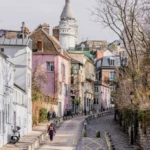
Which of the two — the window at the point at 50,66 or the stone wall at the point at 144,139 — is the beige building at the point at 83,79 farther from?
the stone wall at the point at 144,139

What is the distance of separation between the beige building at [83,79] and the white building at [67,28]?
110 ft

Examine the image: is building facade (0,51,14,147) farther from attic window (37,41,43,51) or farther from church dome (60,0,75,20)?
church dome (60,0,75,20)

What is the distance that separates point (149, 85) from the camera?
131 feet

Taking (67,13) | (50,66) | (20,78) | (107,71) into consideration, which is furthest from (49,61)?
(67,13)

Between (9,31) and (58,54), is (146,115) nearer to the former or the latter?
(9,31)

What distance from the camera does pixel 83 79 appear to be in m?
101

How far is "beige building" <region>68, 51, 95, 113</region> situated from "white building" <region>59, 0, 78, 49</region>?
3345 centimetres

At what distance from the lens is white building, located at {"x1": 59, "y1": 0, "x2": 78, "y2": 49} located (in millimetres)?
152250

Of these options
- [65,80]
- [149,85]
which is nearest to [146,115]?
[149,85]

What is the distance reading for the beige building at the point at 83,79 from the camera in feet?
310

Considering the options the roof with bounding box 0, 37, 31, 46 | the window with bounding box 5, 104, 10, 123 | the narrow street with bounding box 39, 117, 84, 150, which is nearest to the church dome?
the narrow street with bounding box 39, 117, 84, 150

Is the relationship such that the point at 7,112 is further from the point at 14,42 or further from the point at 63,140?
the point at 14,42

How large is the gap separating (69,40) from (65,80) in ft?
229

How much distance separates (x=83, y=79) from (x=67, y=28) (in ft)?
192
